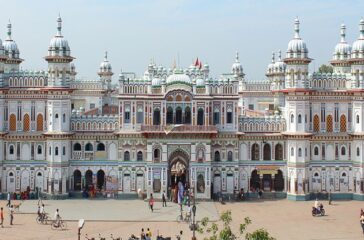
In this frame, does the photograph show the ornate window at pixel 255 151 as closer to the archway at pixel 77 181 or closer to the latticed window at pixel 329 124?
the latticed window at pixel 329 124

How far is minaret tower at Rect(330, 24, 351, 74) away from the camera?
54312mm

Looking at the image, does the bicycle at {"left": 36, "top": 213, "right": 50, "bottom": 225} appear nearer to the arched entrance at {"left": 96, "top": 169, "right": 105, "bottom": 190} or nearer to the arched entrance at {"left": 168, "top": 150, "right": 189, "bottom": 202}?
the arched entrance at {"left": 168, "top": 150, "right": 189, "bottom": 202}

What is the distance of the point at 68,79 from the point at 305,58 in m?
18.5

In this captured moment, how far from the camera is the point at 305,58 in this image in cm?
4975

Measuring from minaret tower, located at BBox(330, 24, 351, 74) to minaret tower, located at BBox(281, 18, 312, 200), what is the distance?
569 cm

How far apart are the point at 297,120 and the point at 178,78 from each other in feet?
31.8

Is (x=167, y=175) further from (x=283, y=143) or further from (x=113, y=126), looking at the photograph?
(x=283, y=143)

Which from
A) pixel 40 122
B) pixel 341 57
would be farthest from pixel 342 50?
pixel 40 122

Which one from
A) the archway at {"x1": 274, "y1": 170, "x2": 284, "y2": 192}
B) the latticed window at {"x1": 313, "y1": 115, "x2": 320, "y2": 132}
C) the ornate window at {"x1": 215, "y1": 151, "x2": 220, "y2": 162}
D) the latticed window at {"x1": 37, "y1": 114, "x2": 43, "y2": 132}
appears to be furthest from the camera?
the archway at {"x1": 274, "y1": 170, "x2": 284, "y2": 192}

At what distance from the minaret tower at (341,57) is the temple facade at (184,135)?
330 cm

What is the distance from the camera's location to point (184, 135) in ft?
161

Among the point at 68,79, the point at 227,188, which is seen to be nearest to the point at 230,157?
the point at 227,188

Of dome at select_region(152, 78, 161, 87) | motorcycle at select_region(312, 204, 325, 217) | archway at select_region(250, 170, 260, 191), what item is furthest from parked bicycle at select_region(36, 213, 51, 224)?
archway at select_region(250, 170, 260, 191)

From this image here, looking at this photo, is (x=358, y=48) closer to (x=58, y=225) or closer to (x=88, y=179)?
(x=88, y=179)
